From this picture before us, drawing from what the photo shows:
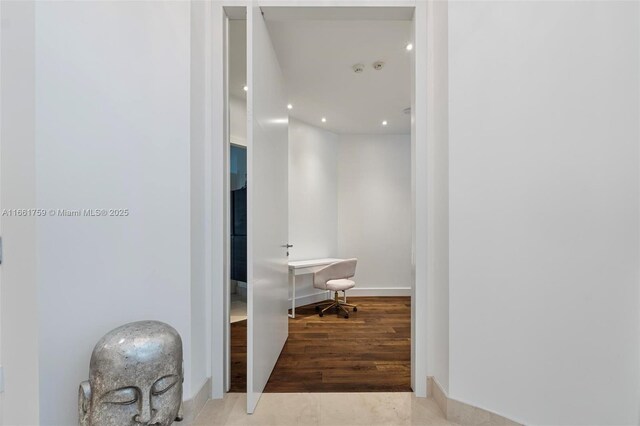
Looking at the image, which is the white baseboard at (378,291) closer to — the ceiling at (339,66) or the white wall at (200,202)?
the ceiling at (339,66)

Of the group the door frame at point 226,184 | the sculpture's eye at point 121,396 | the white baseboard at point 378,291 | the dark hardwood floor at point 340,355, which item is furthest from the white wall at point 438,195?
the white baseboard at point 378,291

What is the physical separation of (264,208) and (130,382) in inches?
43.4

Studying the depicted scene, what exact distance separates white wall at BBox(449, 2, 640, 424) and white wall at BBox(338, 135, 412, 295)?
3078mm

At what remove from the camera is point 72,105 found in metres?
1.34

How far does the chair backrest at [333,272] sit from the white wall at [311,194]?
18.4 inches

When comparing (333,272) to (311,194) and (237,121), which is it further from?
(237,121)

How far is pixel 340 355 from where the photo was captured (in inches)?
93.7

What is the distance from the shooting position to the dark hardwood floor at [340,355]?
1.93 meters

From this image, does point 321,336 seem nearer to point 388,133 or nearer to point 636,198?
point 636,198

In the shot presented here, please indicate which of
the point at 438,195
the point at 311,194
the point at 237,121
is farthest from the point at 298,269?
the point at 438,195

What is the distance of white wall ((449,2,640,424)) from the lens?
1217 mm

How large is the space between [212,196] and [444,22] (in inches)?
70.1

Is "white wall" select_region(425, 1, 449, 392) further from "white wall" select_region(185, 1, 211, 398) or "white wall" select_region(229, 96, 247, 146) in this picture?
"white wall" select_region(229, 96, 247, 146)

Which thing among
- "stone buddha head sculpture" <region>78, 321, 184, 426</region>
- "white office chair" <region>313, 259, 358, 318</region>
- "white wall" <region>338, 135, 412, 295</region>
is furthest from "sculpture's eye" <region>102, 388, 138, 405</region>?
"white wall" <region>338, 135, 412, 295</region>
